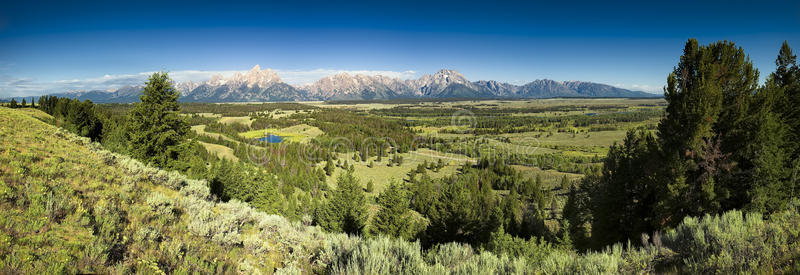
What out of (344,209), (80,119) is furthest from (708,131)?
(80,119)

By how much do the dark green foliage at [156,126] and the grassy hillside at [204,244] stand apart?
15889 mm

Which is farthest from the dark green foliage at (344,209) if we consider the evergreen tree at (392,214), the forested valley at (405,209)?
the evergreen tree at (392,214)

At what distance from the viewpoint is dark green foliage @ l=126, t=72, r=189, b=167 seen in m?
23.3

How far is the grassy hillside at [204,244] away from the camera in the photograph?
466cm

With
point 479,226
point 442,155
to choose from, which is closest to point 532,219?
point 479,226

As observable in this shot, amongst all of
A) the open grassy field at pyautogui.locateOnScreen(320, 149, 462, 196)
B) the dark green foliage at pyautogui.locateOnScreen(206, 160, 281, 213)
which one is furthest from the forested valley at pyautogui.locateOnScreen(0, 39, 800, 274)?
the open grassy field at pyautogui.locateOnScreen(320, 149, 462, 196)

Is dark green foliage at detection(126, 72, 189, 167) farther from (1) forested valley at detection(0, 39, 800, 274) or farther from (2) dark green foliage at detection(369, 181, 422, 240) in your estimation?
(2) dark green foliage at detection(369, 181, 422, 240)

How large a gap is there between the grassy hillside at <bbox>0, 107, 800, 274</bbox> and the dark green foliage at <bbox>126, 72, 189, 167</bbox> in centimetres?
1589

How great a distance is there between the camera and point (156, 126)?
23531 millimetres

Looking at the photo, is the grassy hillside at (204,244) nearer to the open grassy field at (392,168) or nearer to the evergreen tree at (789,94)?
the evergreen tree at (789,94)

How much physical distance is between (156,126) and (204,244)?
23.0m

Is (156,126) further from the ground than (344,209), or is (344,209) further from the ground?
(156,126)

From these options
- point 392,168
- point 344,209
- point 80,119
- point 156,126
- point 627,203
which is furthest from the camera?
point 392,168

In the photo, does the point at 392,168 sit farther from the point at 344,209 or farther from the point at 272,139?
the point at 272,139
